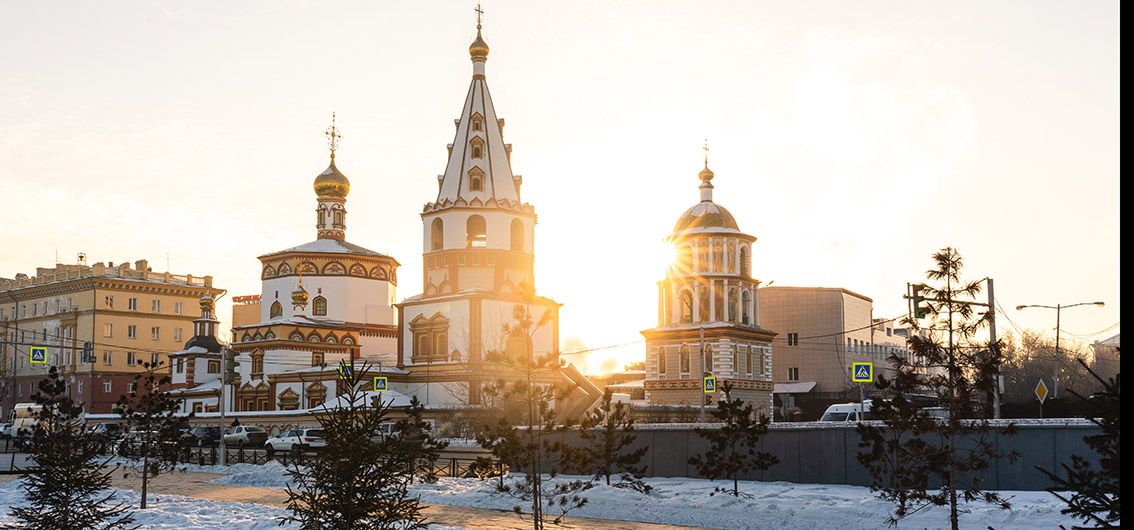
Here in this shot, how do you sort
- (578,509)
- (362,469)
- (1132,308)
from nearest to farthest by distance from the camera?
(1132,308) → (362,469) → (578,509)

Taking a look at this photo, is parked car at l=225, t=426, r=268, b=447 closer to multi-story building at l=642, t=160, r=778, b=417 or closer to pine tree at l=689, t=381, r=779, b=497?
multi-story building at l=642, t=160, r=778, b=417

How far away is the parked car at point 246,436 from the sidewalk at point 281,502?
15.0m

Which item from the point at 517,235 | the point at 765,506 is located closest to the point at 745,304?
the point at 517,235

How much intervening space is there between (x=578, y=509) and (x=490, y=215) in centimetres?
4279

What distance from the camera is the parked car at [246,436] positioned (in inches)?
2074

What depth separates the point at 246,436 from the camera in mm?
53438

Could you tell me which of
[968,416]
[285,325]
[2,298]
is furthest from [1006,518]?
[2,298]

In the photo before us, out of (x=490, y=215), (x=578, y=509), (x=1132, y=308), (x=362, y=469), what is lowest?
(x=578, y=509)

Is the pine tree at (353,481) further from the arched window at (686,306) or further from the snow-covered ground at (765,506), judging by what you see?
the arched window at (686,306)

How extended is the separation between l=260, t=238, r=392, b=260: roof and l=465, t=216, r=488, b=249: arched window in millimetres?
15238

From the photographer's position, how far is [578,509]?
25328 mm

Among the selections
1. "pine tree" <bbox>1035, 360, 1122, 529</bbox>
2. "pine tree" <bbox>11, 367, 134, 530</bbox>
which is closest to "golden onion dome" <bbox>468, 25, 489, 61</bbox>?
"pine tree" <bbox>11, 367, 134, 530</bbox>

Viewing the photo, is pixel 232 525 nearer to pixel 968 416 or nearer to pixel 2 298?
pixel 968 416

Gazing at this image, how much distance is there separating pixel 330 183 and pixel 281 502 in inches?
2271
